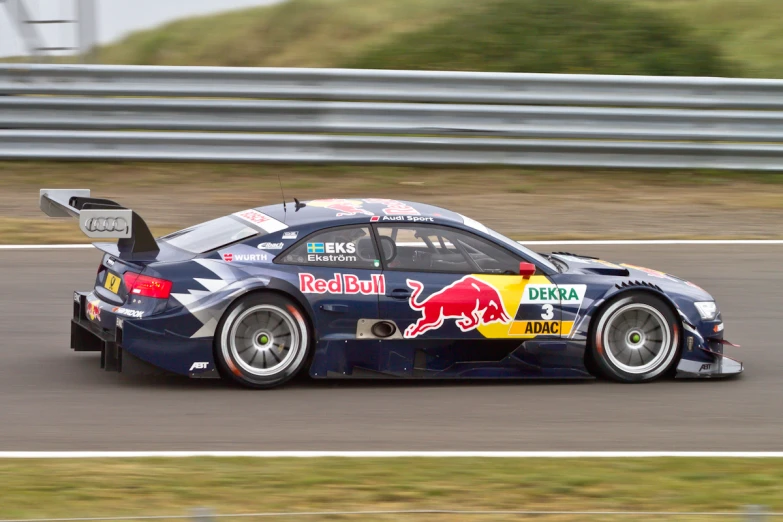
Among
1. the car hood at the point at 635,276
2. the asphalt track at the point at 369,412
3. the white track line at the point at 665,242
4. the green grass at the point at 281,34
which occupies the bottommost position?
the asphalt track at the point at 369,412

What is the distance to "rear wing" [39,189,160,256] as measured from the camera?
7.35 metres

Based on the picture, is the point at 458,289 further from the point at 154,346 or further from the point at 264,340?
the point at 154,346

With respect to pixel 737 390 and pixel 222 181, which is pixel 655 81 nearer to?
pixel 222 181

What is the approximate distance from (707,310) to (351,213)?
97.4 inches

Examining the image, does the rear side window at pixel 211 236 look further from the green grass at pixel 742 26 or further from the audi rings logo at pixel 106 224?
the green grass at pixel 742 26

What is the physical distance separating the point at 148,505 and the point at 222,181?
921 cm

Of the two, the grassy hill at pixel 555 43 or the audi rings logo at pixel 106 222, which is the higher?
the grassy hill at pixel 555 43

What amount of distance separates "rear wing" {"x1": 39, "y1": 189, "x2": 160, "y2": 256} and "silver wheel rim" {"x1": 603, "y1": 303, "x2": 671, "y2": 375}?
119 inches

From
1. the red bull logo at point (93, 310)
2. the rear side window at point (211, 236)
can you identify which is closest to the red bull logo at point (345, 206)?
the rear side window at point (211, 236)

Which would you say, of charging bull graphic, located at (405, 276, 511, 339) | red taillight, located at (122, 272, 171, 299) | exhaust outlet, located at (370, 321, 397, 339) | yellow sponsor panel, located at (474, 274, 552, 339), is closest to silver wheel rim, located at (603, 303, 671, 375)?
yellow sponsor panel, located at (474, 274, 552, 339)

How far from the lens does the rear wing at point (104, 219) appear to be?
7352 millimetres

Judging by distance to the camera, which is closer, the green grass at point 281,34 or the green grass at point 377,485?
the green grass at point 377,485

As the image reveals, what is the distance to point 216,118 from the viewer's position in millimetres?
14008

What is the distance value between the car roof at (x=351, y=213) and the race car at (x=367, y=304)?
0.02 m
